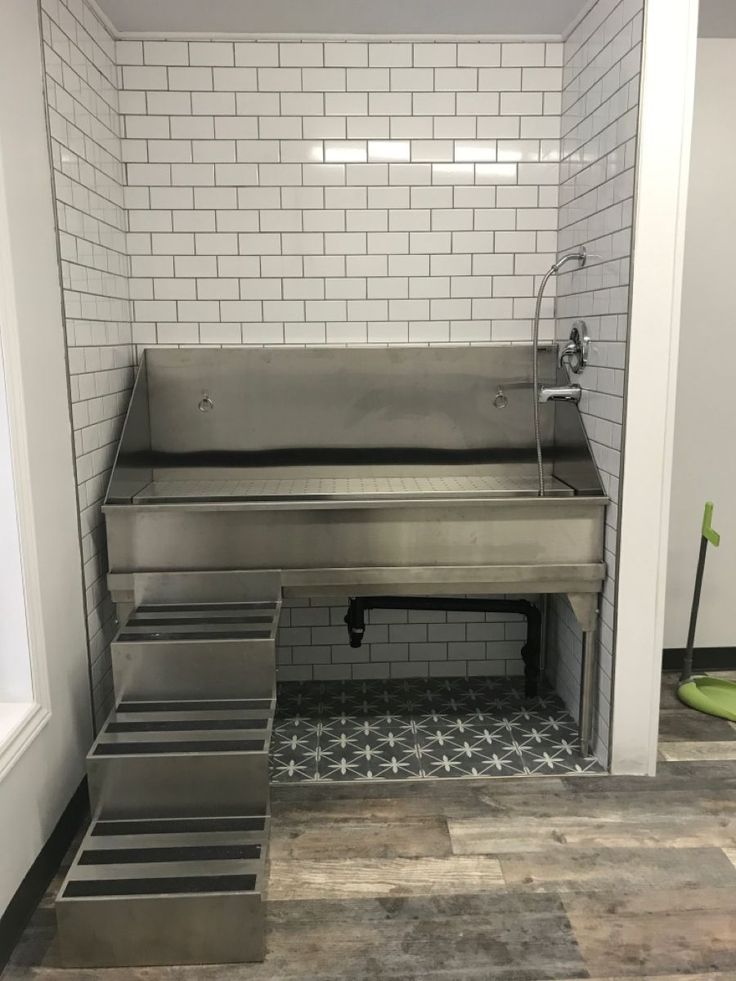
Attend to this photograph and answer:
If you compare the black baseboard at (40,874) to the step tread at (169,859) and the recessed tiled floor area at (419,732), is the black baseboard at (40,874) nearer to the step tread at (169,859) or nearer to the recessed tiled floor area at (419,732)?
the step tread at (169,859)

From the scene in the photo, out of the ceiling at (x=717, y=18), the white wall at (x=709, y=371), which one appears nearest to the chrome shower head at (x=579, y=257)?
the white wall at (x=709, y=371)

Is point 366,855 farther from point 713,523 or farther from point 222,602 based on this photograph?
point 713,523

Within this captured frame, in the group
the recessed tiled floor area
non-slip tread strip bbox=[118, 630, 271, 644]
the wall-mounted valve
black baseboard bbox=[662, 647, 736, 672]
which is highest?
the wall-mounted valve

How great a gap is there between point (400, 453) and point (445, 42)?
5.26 feet

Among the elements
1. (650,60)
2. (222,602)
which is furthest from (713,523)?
(222,602)

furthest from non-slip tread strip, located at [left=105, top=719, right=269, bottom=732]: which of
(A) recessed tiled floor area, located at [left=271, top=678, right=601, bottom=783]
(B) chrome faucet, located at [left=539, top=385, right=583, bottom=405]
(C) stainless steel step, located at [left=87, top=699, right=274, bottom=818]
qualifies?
(B) chrome faucet, located at [left=539, top=385, right=583, bottom=405]

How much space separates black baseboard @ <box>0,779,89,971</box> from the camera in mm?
1947

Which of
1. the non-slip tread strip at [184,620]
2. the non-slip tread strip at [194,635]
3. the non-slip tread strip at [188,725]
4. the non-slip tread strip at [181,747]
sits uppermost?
the non-slip tread strip at [184,620]

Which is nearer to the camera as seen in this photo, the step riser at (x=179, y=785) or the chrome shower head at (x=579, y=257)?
the step riser at (x=179, y=785)

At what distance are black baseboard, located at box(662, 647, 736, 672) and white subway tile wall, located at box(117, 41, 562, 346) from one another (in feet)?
5.31

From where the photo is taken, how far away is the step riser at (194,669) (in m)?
2.30

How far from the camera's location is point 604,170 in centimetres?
268

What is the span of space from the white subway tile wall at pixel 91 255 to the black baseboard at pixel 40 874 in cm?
32

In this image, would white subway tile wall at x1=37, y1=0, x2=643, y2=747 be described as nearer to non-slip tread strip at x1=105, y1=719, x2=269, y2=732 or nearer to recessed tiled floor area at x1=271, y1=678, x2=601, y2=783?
recessed tiled floor area at x1=271, y1=678, x2=601, y2=783
